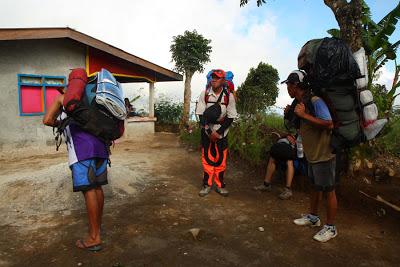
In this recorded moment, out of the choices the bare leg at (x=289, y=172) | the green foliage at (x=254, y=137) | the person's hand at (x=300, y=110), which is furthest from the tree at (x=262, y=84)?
the person's hand at (x=300, y=110)

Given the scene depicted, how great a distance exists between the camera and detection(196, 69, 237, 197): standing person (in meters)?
4.56

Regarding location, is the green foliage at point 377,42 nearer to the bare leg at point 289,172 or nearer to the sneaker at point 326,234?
the bare leg at point 289,172

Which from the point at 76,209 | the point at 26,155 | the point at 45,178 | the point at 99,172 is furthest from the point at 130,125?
the point at 99,172

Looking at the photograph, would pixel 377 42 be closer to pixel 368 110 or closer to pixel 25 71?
pixel 368 110

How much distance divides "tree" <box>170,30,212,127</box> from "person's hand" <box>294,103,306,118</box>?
10919 millimetres

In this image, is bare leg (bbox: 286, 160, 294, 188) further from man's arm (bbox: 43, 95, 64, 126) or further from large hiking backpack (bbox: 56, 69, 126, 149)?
man's arm (bbox: 43, 95, 64, 126)

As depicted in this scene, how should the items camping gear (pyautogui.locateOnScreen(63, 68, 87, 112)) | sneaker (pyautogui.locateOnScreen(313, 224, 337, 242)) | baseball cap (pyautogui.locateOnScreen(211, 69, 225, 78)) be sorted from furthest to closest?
baseball cap (pyautogui.locateOnScreen(211, 69, 225, 78)) → sneaker (pyautogui.locateOnScreen(313, 224, 337, 242)) → camping gear (pyautogui.locateOnScreen(63, 68, 87, 112))

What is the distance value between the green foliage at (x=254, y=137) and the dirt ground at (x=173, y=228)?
3.06 ft

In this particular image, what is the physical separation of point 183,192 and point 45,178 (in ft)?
6.87

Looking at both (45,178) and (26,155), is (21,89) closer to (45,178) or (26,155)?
(26,155)

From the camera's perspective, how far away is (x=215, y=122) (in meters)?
4.65

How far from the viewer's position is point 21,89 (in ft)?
28.5

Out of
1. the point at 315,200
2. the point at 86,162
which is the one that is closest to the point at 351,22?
the point at 315,200

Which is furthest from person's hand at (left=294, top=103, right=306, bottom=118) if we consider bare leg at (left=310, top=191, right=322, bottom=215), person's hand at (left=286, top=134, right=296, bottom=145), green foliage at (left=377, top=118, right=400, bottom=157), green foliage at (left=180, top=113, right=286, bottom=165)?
green foliage at (left=377, top=118, right=400, bottom=157)
